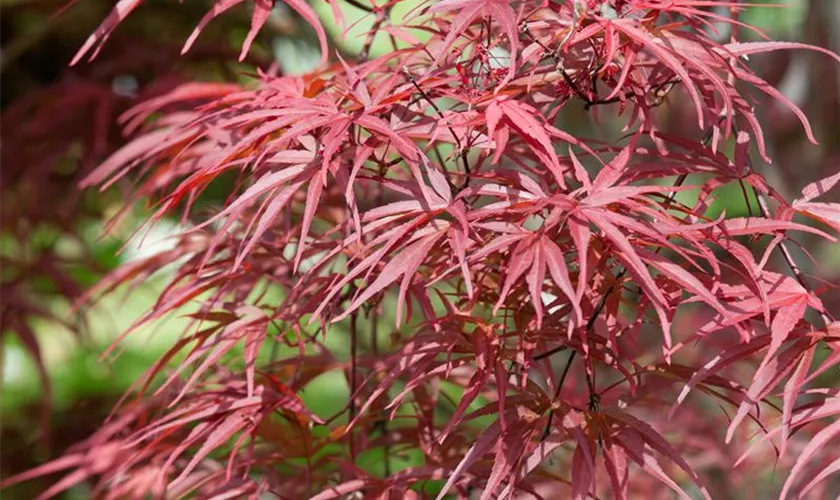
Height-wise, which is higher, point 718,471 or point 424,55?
point 424,55

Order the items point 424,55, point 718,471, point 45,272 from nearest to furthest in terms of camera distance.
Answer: point 424,55 → point 45,272 → point 718,471

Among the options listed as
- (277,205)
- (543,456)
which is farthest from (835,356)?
(277,205)

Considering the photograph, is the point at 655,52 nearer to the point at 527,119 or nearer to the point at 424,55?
the point at 527,119

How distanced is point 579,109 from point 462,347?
106 centimetres

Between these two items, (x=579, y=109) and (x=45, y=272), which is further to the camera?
(x=579, y=109)

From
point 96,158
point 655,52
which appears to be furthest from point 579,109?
point 655,52

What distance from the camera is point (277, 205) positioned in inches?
27.0

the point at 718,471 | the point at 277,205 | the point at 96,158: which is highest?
→ the point at 277,205

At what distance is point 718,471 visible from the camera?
1.72 m

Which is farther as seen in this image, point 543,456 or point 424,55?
point 424,55

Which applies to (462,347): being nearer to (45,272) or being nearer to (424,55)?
(424,55)

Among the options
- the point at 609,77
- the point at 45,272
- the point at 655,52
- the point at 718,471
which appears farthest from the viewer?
the point at 718,471

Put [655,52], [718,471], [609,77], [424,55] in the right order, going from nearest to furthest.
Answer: [655,52]
[609,77]
[424,55]
[718,471]

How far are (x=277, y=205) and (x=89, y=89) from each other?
84cm
